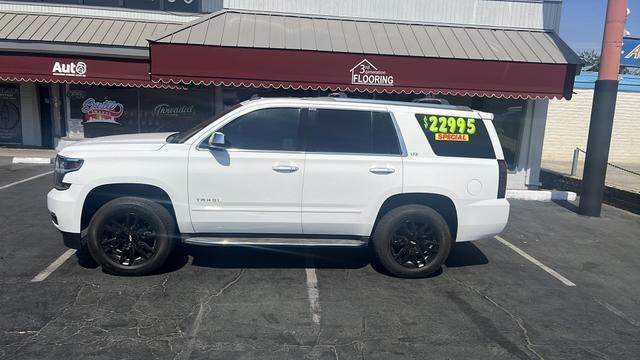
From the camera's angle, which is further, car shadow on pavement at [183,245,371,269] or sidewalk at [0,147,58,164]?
sidewalk at [0,147,58,164]

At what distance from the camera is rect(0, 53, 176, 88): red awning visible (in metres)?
13.0

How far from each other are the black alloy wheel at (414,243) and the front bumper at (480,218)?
1.10 feet

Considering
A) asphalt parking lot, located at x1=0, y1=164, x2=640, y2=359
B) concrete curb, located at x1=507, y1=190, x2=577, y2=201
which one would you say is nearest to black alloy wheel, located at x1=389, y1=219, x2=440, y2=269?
asphalt parking lot, located at x1=0, y1=164, x2=640, y2=359

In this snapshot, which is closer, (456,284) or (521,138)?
(456,284)

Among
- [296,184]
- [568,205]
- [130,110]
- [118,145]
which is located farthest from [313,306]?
[130,110]

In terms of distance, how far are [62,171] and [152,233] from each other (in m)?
1.11

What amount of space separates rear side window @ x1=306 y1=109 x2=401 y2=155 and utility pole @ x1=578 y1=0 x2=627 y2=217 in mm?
5943

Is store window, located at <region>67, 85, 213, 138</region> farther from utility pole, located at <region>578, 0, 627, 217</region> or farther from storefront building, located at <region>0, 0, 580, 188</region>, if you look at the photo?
utility pole, located at <region>578, 0, 627, 217</region>

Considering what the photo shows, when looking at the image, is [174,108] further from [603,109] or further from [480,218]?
[480,218]

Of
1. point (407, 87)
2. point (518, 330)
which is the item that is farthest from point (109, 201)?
point (407, 87)

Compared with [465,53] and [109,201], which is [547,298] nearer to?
[109,201]

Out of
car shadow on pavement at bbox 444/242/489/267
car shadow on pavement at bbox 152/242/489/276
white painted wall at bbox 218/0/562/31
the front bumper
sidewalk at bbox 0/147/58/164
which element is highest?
white painted wall at bbox 218/0/562/31

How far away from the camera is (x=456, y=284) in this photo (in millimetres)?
5688

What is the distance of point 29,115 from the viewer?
15.4 metres
